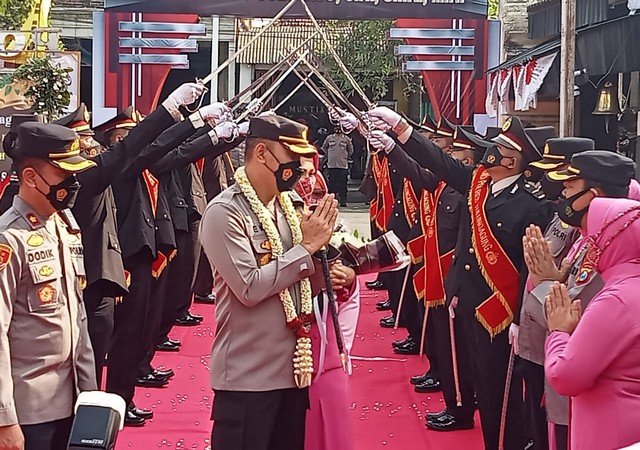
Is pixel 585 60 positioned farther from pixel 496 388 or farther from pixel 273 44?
pixel 273 44

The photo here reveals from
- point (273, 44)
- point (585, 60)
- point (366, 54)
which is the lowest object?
point (585, 60)

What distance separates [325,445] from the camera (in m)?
3.49

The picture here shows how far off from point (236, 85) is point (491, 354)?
1755cm

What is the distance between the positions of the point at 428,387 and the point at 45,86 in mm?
3704

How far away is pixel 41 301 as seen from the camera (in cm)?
309

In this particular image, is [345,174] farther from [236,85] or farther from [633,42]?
[633,42]

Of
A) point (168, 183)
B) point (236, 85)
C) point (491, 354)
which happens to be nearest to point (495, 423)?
point (491, 354)

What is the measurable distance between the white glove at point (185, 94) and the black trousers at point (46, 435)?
2.04 meters

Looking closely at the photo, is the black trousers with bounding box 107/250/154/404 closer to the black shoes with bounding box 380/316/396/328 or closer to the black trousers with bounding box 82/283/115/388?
the black trousers with bounding box 82/283/115/388

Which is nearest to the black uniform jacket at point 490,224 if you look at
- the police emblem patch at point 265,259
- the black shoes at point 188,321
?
the police emblem patch at point 265,259

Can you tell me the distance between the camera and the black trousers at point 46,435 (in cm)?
310

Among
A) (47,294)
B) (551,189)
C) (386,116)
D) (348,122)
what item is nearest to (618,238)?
(551,189)

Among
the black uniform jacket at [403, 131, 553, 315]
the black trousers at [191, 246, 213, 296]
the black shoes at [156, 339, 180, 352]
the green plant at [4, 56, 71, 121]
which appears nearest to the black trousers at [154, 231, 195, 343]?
the black shoes at [156, 339, 180, 352]

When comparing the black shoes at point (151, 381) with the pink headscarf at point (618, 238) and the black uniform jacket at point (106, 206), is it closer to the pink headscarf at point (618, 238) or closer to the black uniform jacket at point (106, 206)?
the black uniform jacket at point (106, 206)
